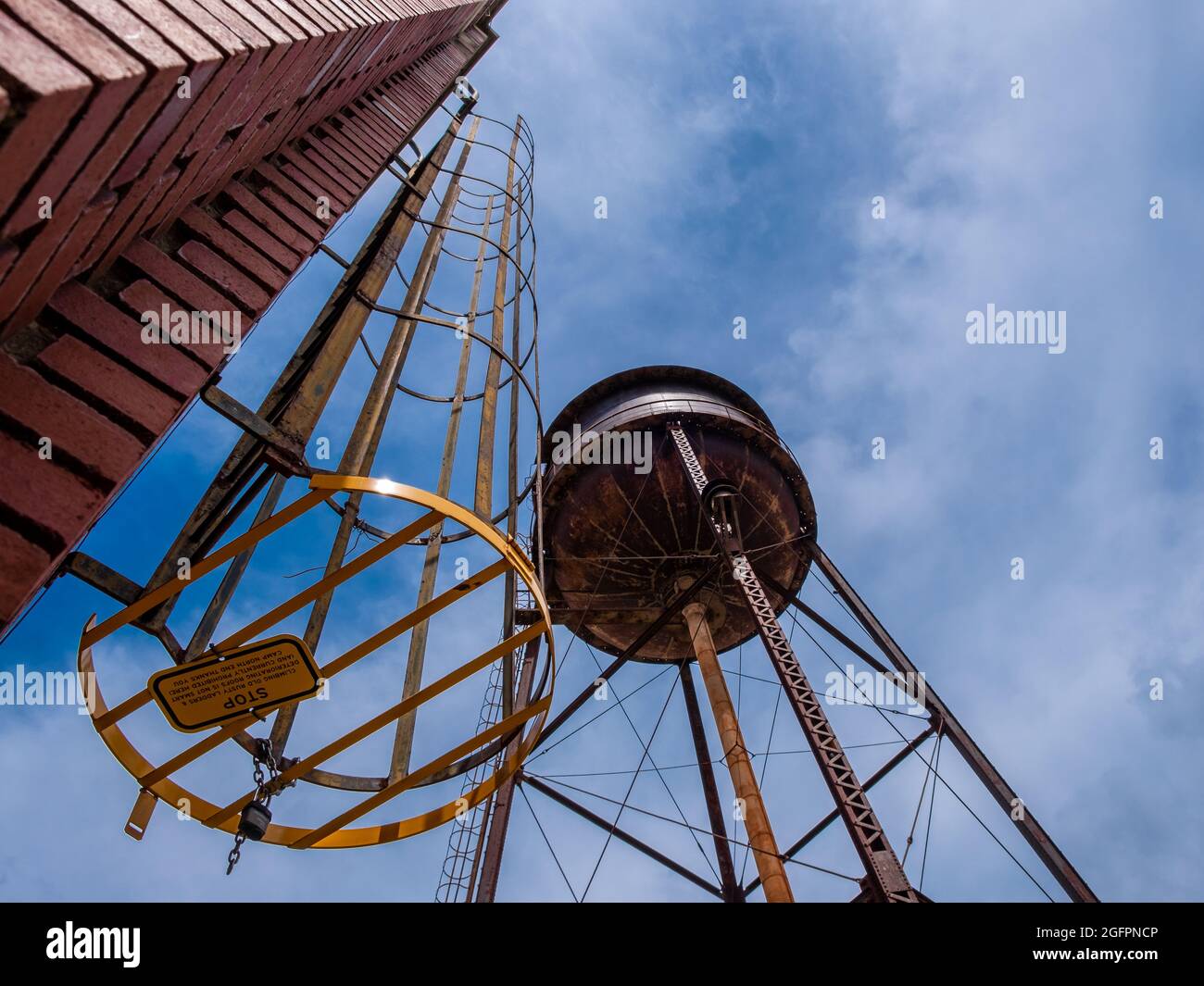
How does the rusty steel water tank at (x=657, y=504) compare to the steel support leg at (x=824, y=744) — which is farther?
the rusty steel water tank at (x=657, y=504)

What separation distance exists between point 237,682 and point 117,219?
144 centimetres

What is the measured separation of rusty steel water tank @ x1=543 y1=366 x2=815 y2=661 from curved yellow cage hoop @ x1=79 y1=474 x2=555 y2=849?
700cm

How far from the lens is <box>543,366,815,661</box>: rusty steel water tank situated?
1063cm

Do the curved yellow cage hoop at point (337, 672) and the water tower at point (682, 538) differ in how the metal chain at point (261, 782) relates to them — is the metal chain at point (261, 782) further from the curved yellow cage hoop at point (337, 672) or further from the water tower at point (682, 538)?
the water tower at point (682, 538)

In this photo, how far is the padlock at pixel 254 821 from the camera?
9.20 feet

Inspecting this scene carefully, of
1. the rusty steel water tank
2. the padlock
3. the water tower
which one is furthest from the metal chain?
the rusty steel water tank

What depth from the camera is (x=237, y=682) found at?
101 inches

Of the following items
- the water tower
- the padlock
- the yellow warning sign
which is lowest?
the padlock
